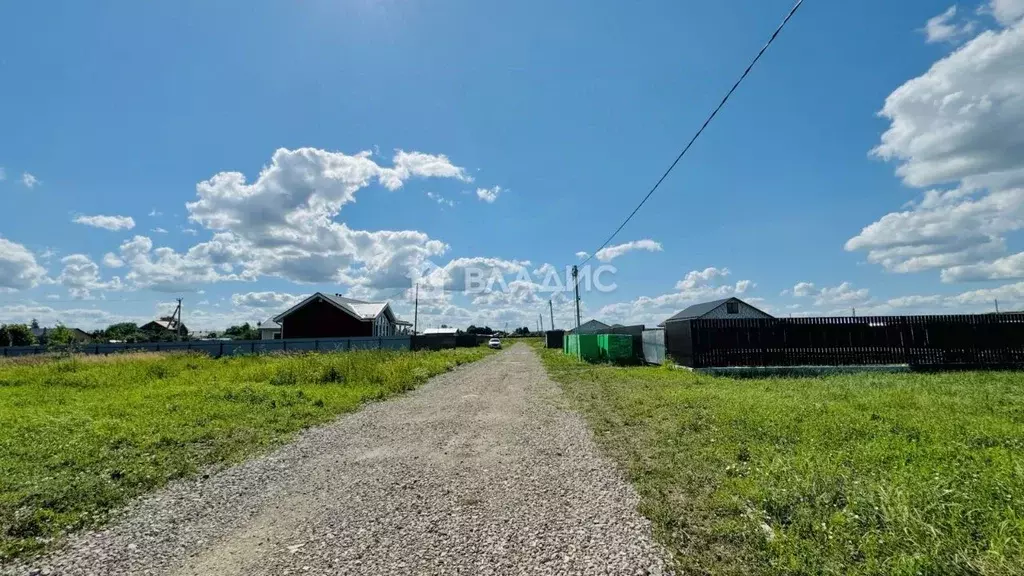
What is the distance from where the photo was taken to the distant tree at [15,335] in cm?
4735

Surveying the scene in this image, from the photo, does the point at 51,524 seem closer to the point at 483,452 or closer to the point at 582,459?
the point at 483,452

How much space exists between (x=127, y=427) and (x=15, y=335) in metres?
62.7

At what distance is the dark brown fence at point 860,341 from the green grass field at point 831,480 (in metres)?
6.65

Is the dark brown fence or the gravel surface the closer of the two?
the gravel surface

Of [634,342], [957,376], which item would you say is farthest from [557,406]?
[634,342]

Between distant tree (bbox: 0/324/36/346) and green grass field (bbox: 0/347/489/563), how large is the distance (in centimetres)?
4845

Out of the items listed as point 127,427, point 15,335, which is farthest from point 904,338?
point 15,335

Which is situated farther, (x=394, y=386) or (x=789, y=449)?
(x=394, y=386)

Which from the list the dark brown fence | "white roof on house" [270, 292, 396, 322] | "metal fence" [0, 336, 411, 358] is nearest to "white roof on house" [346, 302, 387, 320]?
"white roof on house" [270, 292, 396, 322]

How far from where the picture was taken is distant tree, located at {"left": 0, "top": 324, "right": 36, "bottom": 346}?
47.4m

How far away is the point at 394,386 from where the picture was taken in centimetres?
1311

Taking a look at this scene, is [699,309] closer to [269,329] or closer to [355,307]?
[355,307]

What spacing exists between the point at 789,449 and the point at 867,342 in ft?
44.7

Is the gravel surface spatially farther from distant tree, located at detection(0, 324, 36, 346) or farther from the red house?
distant tree, located at detection(0, 324, 36, 346)
